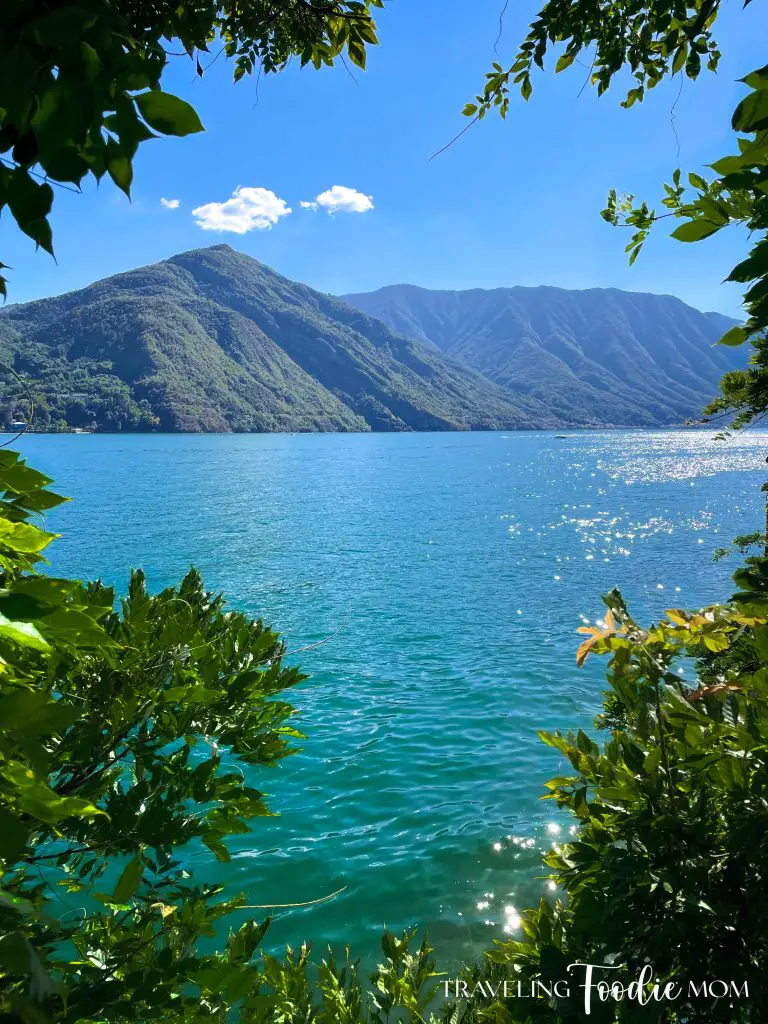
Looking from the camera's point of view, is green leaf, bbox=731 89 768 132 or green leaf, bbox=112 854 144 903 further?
green leaf, bbox=112 854 144 903

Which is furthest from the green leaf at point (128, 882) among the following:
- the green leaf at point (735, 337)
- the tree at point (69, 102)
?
the green leaf at point (735, 337)

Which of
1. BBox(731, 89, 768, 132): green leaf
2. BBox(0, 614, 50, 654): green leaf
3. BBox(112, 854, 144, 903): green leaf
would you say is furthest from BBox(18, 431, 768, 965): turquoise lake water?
BBox(731, 89, 768, 132): green leaf

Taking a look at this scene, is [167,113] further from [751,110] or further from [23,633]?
[751,110]

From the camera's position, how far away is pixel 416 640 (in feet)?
70.7

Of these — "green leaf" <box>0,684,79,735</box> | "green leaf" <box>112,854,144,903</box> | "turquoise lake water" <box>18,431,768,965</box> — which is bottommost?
"turquoise lake water" <box>18,431,768,965</box>

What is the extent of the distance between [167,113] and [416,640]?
21340 mm

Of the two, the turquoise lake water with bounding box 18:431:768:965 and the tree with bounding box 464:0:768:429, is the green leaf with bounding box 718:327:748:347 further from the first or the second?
the turquoise lake water with bounding box 18:431:768:965

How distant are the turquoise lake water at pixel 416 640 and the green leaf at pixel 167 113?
9696 mm

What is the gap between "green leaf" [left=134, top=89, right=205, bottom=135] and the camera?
954mm

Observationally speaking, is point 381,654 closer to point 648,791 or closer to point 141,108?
point 648,791

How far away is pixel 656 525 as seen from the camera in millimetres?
49094

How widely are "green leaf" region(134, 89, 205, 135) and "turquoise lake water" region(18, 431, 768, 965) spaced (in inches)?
382

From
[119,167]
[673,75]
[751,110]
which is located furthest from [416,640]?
[119,167]

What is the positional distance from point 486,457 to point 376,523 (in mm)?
87041
